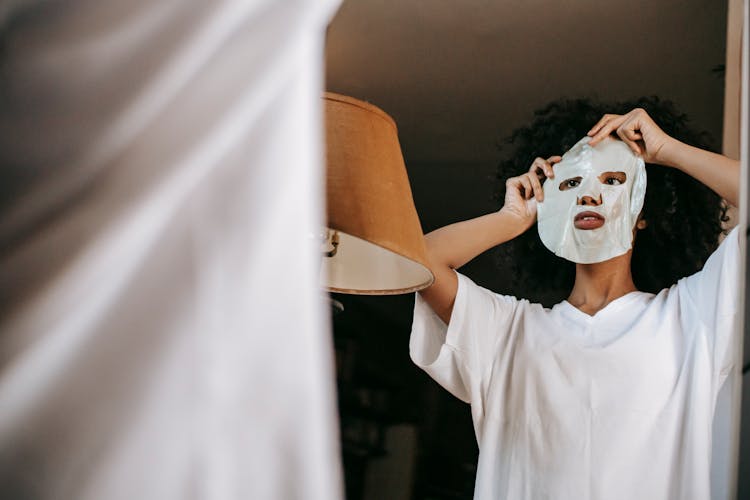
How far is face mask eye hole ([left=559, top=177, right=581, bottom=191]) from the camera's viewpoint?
1.07 metres

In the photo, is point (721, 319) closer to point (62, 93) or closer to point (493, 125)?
point (493, 125)

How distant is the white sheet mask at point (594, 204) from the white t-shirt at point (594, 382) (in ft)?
0.27

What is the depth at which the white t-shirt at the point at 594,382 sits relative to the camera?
0.89m

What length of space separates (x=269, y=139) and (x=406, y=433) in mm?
712

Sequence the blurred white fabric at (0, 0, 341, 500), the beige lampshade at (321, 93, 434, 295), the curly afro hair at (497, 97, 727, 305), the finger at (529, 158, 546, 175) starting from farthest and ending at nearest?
the finger at (529, 158, 546, 175), the curly afro hair at (497, 97, 727, 305), the beige lampshade at (321, 93, 434, 295), the blurred white fabric at (0, 0, 341, 500)

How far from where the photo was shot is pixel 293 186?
0.41 m

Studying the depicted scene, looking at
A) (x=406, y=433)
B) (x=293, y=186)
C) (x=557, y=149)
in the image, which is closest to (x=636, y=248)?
(x=557, y=149)

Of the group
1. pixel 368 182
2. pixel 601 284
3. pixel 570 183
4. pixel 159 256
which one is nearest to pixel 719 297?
pixel 601 284

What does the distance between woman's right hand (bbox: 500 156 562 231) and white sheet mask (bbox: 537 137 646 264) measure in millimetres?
15

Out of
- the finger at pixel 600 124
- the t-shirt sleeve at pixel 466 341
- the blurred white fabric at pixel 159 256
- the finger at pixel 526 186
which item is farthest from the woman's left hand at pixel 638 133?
the blurred white fabric at pixel 159 256

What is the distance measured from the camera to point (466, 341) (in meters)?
1.06

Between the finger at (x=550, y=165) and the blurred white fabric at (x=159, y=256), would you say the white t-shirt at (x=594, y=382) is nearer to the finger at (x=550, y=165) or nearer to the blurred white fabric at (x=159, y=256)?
the finger at (x=550, y=165)

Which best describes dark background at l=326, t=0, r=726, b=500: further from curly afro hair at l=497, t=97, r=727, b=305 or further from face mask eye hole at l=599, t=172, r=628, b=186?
face mask eye hole at l=599, t=172, r=628, b=186

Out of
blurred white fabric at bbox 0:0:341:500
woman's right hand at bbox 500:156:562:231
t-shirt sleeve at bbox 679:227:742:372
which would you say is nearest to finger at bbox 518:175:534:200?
woman's right hand at bbox 500:156:562:231
